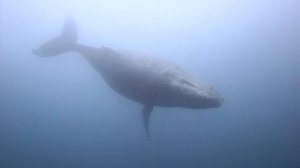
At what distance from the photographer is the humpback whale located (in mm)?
9539

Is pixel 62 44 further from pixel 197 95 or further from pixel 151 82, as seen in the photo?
pixel 197 95

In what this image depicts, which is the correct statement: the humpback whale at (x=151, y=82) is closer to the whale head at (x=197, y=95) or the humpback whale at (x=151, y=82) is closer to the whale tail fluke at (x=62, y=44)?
the whale head at (x=197, y=95)

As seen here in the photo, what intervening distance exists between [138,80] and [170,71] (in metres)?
1.10

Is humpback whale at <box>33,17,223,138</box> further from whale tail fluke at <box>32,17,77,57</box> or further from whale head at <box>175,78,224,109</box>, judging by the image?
whale tail fluke at <box>32,17,77,57</box>

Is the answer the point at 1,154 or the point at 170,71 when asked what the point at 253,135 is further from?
the point at 170,71

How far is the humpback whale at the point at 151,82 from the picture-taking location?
9539 mm

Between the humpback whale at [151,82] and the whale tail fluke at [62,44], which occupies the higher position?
the whale tail fluke at [62,44]

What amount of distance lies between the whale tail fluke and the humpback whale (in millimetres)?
2315

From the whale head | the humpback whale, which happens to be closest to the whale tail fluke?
the humpback whale

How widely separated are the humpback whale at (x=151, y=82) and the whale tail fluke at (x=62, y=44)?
91.1 inches

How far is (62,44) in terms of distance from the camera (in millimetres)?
15539

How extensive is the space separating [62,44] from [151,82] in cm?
616

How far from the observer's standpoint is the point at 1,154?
32.3 m

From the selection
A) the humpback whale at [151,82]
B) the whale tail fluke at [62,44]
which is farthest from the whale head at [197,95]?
the whale tail fluke at [62,44]
